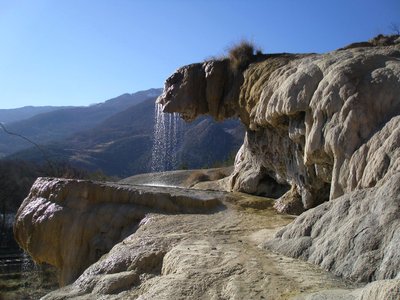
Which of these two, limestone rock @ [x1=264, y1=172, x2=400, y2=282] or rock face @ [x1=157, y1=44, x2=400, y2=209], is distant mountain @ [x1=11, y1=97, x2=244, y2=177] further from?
limestone rock @ [x1=264, y1=172, x2=400, y2=282]

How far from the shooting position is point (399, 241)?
5.54 m

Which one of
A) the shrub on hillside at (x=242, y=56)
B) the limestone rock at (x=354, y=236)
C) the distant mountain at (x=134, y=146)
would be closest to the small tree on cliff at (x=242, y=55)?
the shrub on hillside at (x=242, y=56)

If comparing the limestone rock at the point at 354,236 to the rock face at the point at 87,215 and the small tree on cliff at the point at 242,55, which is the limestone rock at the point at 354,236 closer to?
the rock face at the point at 87,215

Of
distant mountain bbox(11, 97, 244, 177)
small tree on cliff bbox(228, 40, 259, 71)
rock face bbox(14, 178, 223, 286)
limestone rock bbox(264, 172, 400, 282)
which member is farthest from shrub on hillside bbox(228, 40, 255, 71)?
distant mountain bbox(11, 97, 244, 177)

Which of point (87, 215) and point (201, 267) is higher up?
point (201, 267)

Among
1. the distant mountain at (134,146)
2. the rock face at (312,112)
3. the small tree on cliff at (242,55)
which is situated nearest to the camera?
the rock face at (312,112)

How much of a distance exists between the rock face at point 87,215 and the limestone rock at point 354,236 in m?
5.15

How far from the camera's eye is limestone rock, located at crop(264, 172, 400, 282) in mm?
5668

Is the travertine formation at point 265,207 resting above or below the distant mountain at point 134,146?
above

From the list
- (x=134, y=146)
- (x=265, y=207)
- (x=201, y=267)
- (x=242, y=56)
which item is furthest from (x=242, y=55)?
(x=134, y=146)

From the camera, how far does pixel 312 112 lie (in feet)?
33.6

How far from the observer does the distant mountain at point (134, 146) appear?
89.2 meters

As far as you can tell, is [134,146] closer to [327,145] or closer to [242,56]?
[242,56]

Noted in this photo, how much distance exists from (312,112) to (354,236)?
4.35 m
